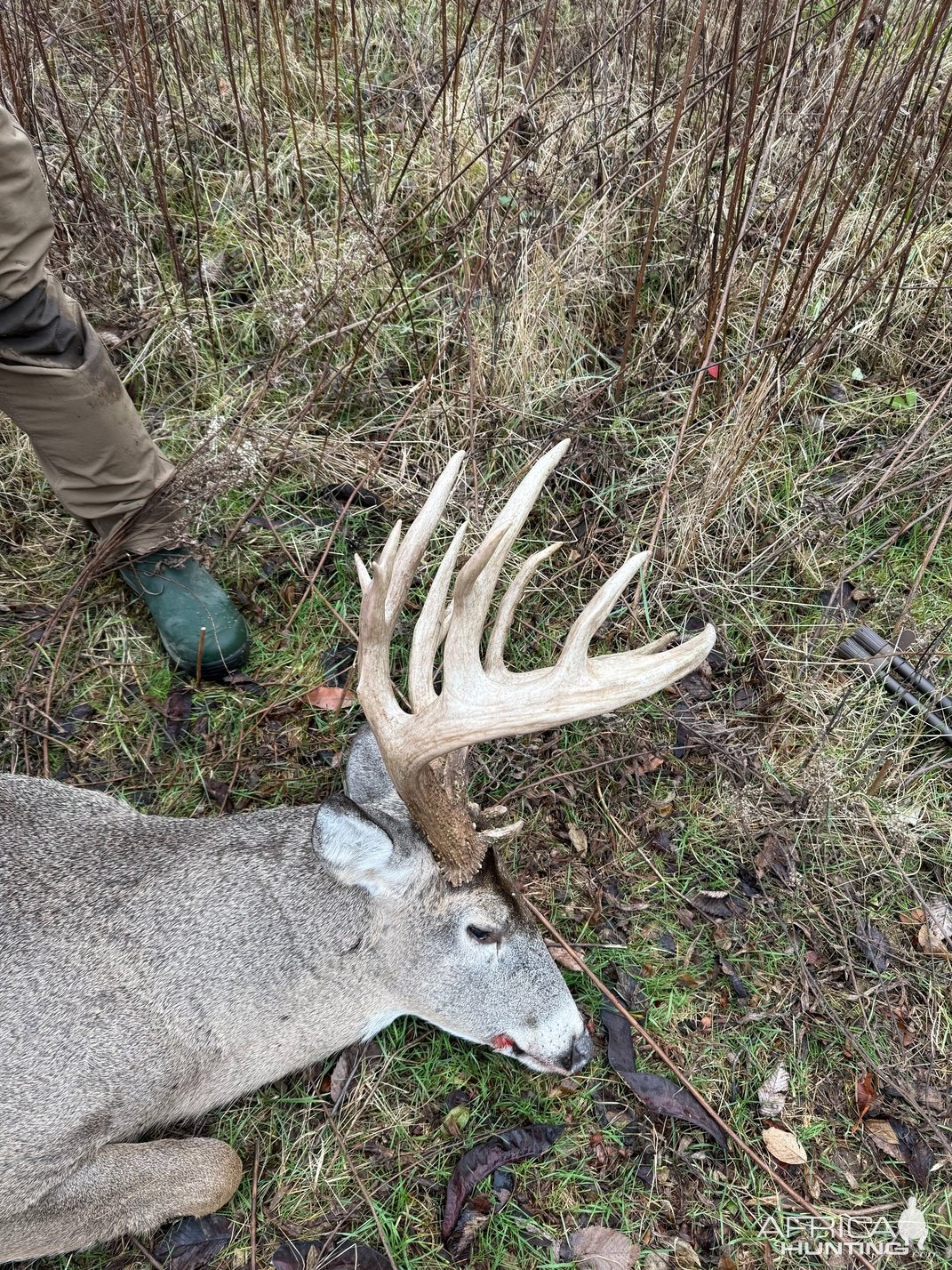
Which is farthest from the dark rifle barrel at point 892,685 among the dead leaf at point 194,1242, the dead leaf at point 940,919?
the dead leaf at point 194,1242

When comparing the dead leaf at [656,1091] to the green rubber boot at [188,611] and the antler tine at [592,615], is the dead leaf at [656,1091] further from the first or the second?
the green rubber boot at [188,611]

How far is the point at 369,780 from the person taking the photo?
309cm

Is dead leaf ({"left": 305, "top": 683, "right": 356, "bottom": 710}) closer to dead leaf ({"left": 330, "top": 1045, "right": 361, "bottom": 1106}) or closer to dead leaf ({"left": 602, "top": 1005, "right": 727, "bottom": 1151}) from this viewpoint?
dead leaf ({"left": 330, "top": 1045, "right": 361, "bottom": 1106})

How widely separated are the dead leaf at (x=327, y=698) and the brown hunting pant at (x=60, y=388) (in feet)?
2.70

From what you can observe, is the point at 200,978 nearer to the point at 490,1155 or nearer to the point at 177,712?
the point at 490,1155

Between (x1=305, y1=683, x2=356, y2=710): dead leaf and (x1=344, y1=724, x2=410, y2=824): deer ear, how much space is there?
0.62m

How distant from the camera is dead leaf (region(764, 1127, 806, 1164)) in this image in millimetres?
3166

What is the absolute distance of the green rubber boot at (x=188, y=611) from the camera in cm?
375

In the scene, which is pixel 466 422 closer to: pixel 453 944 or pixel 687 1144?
pixel 453 944

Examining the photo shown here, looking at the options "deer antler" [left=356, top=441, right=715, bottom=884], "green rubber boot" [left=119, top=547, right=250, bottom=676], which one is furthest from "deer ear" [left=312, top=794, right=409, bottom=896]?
"green rubber boot" [left=119, top=547, right=250, bottom=676]

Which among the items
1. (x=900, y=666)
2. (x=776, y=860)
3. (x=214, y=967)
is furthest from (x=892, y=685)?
(x=214, y=967)

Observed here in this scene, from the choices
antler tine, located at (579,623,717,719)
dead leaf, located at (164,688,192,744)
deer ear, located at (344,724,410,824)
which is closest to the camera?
antler tine, located at (579,623,717,719)

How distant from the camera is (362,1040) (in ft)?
10.4

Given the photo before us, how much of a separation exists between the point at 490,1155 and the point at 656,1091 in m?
0.55
